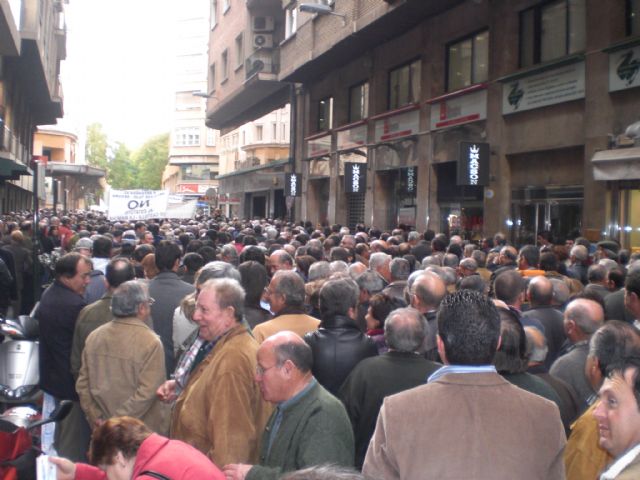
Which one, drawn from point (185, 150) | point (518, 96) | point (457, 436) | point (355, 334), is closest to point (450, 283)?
point (355, 334)

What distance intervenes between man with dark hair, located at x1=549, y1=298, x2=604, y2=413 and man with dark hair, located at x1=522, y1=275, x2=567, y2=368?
1.01 meters

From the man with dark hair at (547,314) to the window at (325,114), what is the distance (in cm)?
2469

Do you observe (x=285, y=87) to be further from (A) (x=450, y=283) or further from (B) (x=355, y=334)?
(B) (x=355, y=334)

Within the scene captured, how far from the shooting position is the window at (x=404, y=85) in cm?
2369

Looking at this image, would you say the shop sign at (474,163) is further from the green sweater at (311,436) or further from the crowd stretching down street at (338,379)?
the green sweater at (311,436)

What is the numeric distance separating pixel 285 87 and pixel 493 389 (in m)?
34.2

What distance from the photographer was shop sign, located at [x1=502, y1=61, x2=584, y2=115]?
1605cm

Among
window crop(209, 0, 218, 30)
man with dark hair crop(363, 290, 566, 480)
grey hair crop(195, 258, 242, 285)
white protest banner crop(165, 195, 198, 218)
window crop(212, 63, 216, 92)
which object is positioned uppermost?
window crop(209, 0, 218, 30)

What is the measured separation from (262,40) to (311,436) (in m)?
33.8

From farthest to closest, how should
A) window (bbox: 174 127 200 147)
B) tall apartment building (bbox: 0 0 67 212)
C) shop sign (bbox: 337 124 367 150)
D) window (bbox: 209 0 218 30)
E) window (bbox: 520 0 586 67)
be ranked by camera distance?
window (bbox: 174 127 200 147) < window (bbox: 209 0 218 30) < shop sign (bbox: 337 124 367 150) < tall apartment building (bbox: 0 0 67 212) < window (bbox: 520 0 586 67)

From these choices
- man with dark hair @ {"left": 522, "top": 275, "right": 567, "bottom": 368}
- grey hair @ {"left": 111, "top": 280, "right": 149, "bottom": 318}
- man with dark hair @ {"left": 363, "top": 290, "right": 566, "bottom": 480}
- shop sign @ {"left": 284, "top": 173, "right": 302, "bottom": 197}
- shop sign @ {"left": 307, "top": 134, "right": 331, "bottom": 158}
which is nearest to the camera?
man with dark hair @ {"left": 363, "top": 290, "right": 566, "bottom": 480}

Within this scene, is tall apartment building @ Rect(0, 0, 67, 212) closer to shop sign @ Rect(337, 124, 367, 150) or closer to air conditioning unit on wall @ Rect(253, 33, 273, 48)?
air conditioning unit on wall @ Rect(253, 33, 273, 48)

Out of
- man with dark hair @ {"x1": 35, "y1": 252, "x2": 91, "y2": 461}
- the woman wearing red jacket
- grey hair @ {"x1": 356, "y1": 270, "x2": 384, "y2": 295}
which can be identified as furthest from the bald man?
the woman wearing red jacket

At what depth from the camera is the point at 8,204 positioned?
3975 centimetres
